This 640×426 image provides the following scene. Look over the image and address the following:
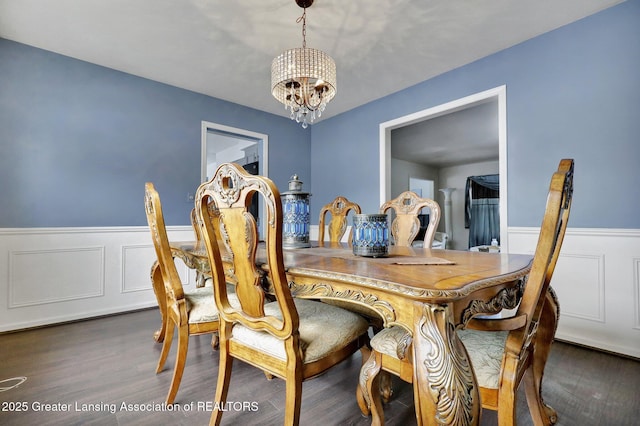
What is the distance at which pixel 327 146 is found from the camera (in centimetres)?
450

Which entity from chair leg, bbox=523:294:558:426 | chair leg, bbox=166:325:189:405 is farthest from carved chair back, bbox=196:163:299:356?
chair leg, bbox=523:294:558:426

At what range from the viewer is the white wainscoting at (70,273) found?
2.55 meters

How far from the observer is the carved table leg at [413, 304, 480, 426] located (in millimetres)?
739

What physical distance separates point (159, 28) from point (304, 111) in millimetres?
1388

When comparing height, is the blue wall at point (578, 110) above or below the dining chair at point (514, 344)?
above

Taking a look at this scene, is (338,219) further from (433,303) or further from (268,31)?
(433,303)

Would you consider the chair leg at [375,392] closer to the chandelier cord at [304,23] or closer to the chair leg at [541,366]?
the chair leg at [541,366]

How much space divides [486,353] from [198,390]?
58.3 inches

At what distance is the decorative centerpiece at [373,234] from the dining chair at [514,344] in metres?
0.35

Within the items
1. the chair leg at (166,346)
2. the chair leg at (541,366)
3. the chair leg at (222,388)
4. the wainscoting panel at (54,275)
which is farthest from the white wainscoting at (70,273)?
the chair leg at (541,366)

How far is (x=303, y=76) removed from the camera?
78.0 inches

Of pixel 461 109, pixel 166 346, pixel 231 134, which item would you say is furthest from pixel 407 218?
pixel 231 134

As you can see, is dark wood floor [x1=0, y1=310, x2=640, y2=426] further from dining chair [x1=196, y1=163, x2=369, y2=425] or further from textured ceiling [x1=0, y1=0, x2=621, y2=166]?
textured ceiling [x1=0, y1=0, x2=621, y2=166]

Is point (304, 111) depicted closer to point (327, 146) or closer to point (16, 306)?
point (327, 146)
